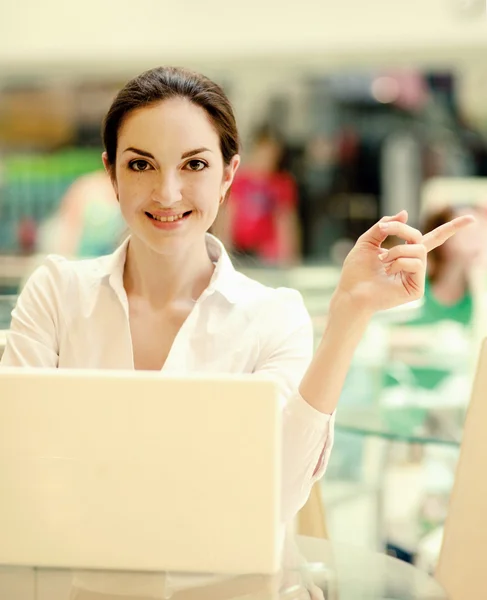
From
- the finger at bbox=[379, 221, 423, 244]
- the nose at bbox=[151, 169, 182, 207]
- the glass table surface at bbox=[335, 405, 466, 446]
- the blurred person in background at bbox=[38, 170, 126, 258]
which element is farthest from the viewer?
the blurred person in background at bbox=[38, 170, 126, 258]

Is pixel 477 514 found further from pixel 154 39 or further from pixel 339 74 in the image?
pixel 339 74

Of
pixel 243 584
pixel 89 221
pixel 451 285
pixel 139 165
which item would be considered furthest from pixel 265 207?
pixel 243 584

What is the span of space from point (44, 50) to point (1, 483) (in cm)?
562

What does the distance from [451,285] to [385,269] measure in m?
2.63

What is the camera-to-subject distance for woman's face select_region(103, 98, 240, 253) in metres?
1.58

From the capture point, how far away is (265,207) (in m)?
7.00

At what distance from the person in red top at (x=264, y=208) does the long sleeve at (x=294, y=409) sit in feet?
16.1

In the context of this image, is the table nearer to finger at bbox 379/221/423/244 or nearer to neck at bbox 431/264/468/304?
finger at bbox 379/221/423/244

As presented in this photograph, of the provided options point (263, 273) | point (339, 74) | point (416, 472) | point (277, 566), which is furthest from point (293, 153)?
point (277, 566)

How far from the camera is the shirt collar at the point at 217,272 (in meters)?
1.67

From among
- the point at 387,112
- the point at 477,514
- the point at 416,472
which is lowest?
the point at 416,472

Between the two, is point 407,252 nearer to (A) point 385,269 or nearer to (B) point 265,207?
(A) point 385,269

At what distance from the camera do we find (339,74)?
7.13 meters

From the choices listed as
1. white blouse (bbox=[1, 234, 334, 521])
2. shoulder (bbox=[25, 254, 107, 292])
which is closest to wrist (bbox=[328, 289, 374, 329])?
white blouse (bbox=[1, 234, 334, 521])
